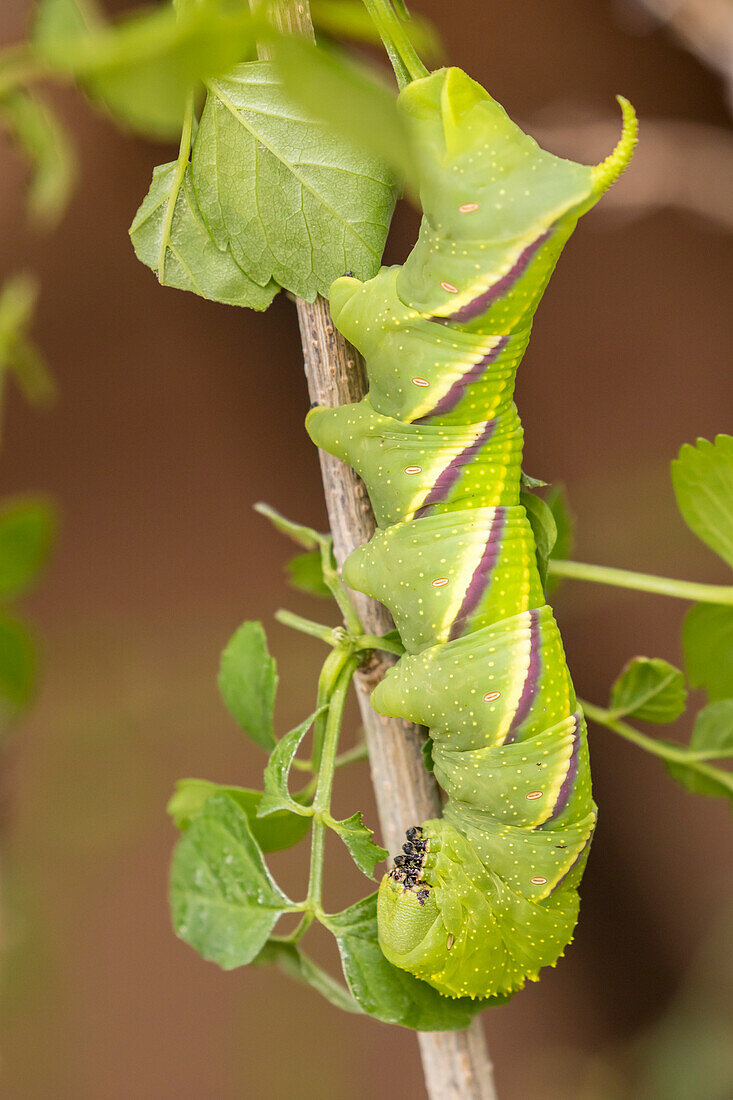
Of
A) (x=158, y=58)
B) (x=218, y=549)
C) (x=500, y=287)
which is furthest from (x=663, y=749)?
(x=218, y=549)

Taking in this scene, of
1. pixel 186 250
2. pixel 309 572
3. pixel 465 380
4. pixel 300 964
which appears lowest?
pixel 300 964

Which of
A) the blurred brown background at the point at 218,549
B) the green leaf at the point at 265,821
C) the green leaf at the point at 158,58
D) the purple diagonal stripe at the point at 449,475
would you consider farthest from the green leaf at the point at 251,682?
the blurred brown background at the point at 218,549

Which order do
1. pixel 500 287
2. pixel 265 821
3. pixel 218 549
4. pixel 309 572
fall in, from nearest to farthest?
pixel 500 287 → pixel 265 821 → pixel 309 572 → pixel 218 549

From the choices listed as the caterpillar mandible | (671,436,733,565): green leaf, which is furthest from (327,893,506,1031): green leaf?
(671,436,733,565): green leaf

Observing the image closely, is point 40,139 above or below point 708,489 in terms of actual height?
above

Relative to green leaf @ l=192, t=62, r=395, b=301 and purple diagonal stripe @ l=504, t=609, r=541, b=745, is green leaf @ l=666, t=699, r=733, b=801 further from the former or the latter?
green leaf @ l=192, t=62, r=395, b=301

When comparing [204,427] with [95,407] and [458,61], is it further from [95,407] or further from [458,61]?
[458,61]

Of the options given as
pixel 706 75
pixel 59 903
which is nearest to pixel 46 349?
pixel 59 903

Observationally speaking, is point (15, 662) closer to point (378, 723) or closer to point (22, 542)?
point (22, 542)
